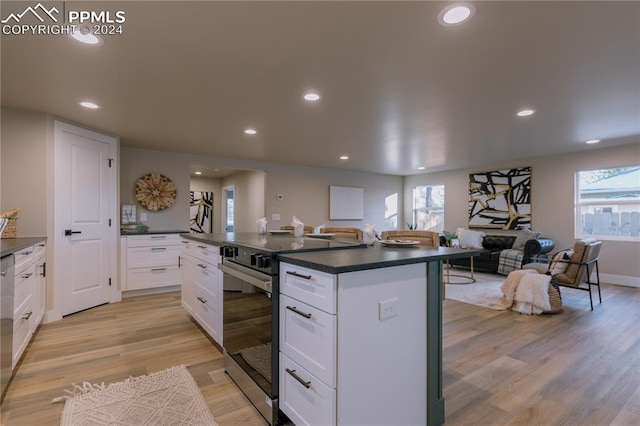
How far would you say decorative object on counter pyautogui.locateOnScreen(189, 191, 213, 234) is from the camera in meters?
9.09

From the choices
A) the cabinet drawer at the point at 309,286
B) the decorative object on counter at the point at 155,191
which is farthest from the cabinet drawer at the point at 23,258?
the decorative object on counter at the point at 155,191

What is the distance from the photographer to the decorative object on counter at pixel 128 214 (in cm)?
482

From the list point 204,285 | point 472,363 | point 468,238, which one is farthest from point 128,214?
point 468,238

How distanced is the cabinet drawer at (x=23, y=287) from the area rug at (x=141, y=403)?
774 mm

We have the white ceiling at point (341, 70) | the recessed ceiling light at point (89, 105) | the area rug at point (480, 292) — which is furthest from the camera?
the area rug at point (480, 292)

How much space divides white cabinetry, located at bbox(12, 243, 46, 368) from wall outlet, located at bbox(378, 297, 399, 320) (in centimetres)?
249

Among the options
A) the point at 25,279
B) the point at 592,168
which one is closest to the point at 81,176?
the point at 25,279

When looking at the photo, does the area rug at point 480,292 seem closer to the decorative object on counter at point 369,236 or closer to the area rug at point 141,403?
the decorative object on counter at point 369,236

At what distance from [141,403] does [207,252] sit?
3.88 ft

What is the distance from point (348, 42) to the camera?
6.29 feet

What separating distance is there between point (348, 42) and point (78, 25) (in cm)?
156

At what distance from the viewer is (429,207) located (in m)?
8.25

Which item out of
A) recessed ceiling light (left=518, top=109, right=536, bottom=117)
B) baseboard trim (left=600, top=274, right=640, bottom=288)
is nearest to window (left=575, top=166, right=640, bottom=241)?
baseboard trim (left=600, top=274, right=640, bottom=288)

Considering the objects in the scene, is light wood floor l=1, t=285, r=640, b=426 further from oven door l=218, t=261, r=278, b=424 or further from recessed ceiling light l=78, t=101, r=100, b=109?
recessed ceiling light l=78, t=101, r=100, b=109
